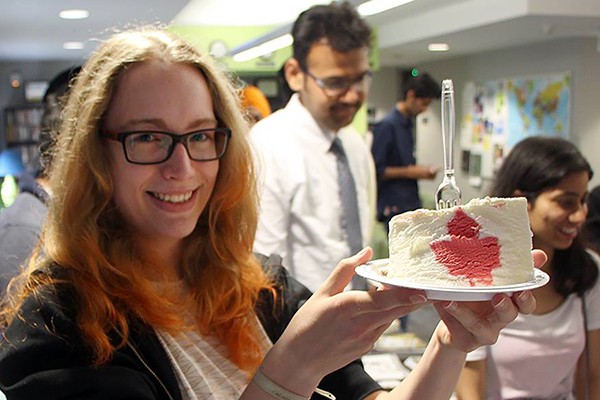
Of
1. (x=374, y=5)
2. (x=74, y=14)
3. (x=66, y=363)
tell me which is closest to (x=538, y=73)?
(x=374, y=5)

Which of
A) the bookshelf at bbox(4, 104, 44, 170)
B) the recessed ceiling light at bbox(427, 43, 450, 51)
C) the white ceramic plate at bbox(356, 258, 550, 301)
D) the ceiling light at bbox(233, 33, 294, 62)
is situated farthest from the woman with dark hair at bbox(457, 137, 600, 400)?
the bookshelf at bbox(4, 104, 44, 170)

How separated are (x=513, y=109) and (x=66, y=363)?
4.87 meters

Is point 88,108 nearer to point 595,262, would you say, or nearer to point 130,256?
point 130,256

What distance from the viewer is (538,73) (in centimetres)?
563

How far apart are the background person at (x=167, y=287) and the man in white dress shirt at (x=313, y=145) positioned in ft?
2.47

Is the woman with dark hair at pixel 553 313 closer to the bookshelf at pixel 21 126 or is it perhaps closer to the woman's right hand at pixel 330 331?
the woman's right hand at pixel 330 331

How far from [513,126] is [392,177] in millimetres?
1174

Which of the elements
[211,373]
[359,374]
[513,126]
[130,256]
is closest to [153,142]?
[130,256]

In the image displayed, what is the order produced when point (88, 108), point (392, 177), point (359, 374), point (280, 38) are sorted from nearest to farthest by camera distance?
point (88, 108)
point (359, 374)
point (392, 177)
point (280, 38)

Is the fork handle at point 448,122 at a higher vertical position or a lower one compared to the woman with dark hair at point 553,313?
higher

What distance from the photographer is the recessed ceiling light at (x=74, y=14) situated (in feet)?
15.2

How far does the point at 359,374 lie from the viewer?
106 cm

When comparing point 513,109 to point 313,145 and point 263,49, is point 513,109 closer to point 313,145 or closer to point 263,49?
point 263,49

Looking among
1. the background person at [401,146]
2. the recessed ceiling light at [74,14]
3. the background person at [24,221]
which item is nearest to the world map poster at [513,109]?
the background person at [401,146]
